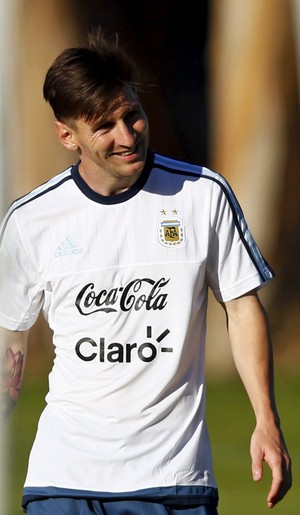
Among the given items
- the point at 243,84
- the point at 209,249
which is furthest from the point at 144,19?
the point at 209,249

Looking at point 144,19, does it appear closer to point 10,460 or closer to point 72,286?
point 10,460

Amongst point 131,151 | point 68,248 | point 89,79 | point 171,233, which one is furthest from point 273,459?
point 89,79

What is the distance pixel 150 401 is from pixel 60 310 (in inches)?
15.2

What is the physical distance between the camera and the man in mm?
4152

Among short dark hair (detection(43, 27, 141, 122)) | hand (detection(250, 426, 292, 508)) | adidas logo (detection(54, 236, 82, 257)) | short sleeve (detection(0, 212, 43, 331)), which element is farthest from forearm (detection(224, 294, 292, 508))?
short dark hair (detection(43, 27, 141, 122))

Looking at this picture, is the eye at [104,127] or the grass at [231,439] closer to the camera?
the eye at [104,127]

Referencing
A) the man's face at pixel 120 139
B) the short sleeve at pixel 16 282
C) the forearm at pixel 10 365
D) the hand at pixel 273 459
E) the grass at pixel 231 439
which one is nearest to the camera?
the hand at pixel 273 459

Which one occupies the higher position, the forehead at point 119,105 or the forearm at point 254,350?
the forehead at point 119,105

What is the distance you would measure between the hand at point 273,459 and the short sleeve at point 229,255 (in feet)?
1.38

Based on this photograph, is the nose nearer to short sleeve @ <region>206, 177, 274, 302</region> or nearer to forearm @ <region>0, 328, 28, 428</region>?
short sleeve @ <region>206, 177, 274, 302</region>

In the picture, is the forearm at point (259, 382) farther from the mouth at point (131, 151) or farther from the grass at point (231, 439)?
the grass at point (231, 439)

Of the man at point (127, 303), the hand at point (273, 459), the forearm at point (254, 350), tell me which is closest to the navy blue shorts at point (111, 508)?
the man at point (127, 303)

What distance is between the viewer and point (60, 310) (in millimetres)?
4273

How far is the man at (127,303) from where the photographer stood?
415 centimetres
